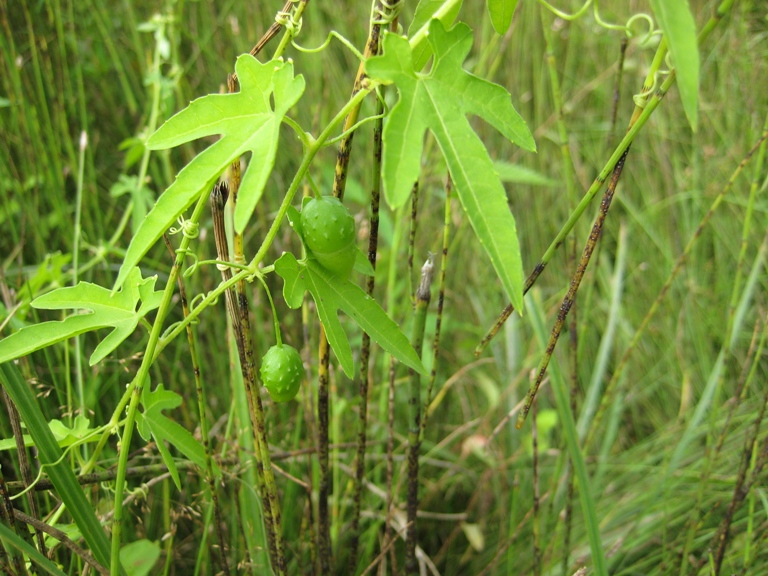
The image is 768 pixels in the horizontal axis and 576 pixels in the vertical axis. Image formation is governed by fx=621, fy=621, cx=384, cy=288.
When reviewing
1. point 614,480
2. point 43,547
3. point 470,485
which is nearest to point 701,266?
point 614,480

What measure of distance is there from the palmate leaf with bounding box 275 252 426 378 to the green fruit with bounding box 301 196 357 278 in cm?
3

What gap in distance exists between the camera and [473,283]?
Result: 81.7 inches

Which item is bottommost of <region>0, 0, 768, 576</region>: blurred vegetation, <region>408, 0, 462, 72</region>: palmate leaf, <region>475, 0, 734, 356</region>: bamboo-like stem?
<region>0, 0, 768, 576</region>: blurred vegetation

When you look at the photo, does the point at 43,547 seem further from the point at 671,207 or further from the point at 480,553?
the point at 671,207

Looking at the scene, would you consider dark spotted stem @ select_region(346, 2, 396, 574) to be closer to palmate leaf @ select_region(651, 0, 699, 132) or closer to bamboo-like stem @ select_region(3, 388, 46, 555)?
palmate leaf @ select_region(651, 0, 699, 132)

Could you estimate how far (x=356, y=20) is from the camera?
2.04m

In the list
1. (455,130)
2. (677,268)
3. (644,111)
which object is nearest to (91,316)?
(455,130)

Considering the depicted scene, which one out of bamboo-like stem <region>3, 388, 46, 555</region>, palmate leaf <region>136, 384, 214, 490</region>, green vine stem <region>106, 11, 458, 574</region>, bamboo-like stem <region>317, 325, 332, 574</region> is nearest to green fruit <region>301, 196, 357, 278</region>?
green vine stem <region>106, 11, 458, 574</region>

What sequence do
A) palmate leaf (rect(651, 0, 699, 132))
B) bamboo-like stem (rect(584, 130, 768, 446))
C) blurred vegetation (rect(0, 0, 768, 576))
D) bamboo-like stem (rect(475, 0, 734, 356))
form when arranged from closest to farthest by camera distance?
palmate leaf (rect(651, 0, 699, 132)) < bamboo-like stem (rect(475, 0, 734, 356)) < bamboo-like stem (rect(584, 130, 768, 446)) < blurred vegetation (rect(0, 0, 768, 576))

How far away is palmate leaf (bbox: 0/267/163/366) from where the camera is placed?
575 mm

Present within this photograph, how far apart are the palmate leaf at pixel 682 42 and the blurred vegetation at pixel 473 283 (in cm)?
59

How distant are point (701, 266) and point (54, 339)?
2.15 m

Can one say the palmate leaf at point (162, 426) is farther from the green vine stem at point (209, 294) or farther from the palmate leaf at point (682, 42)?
the palmate leaf at point (682, 42)

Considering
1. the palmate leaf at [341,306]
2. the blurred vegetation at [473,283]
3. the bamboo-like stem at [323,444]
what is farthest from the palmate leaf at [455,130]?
the blurred vegetation at [473,283]
